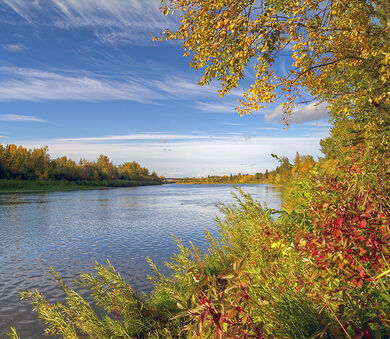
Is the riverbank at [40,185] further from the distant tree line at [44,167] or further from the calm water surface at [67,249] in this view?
the calm water surface at [67,249]

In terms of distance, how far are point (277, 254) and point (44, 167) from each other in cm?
11277

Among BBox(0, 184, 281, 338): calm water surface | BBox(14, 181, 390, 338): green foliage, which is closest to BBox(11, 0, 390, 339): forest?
BBox(14, 181, 390, 338): green foliage

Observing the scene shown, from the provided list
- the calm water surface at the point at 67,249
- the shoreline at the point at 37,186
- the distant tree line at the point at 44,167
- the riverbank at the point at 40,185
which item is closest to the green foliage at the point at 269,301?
the calm water surface at the point at 67,249

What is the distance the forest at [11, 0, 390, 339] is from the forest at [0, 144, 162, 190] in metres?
85.9

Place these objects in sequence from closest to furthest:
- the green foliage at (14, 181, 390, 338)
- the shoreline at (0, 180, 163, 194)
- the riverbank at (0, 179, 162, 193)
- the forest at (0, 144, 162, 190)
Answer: the green foliage at (14, 181, 390, 338) → the shoreline at (0, 180, 163, 194) → the riverbank at (0, 179, 162, 193) → the forest at (0, 144, 162, 190)

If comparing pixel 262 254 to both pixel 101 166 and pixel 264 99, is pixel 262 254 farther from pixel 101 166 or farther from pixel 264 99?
pixel 101 166

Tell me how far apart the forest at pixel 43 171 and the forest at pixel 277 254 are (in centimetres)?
8589

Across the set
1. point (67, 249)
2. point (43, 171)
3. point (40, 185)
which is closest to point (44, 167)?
point (43, 171)

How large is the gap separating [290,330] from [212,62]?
830 cm

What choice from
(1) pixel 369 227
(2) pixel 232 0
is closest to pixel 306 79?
(2) pixel 232 0

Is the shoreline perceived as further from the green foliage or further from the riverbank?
the green foliage

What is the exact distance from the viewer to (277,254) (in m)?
4.78

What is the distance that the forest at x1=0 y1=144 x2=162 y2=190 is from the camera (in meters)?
86.9

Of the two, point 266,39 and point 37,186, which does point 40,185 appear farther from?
point 266,39
